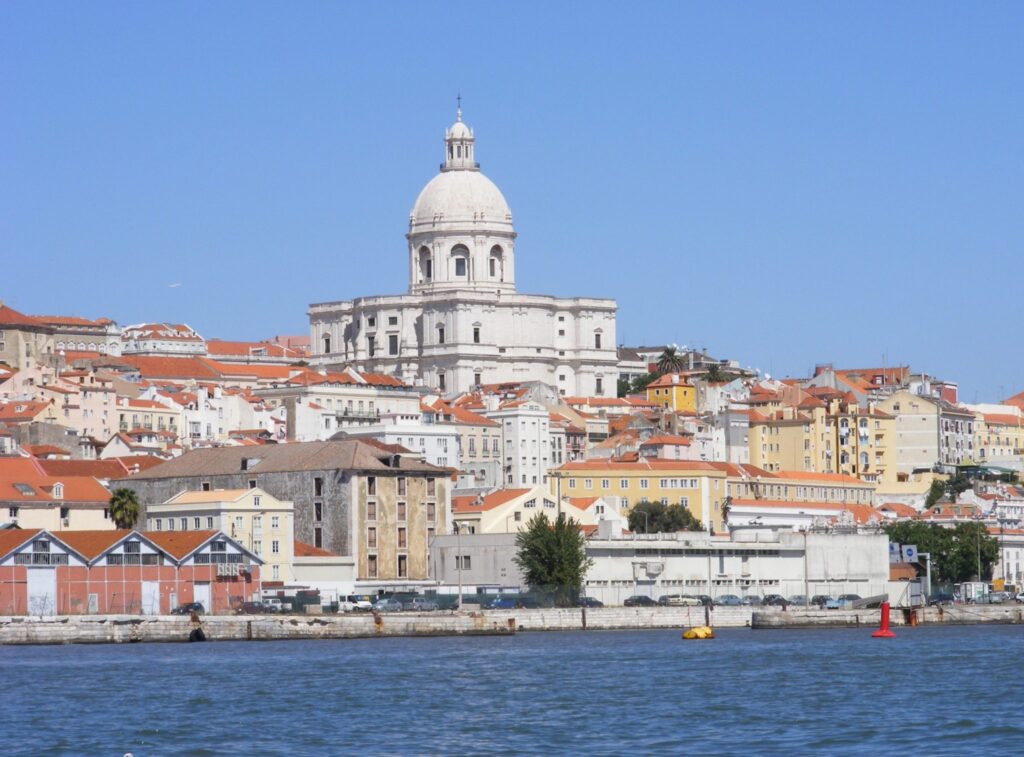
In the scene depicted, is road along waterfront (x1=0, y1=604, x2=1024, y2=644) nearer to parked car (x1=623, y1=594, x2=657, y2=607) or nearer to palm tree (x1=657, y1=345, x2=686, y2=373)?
parked car (x1=623, y1=594, x2=657, y2=607)

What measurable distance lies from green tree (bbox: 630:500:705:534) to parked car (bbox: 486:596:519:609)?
2848 cm

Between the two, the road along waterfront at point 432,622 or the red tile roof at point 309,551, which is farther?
the red tile roof at point 309,551

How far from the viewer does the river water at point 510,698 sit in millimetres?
44812

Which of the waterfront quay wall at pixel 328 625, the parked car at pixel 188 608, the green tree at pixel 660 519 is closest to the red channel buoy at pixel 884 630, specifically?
the waterfront quay wall at pixel 328 625

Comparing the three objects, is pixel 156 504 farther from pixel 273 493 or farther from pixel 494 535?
pixel 494 535

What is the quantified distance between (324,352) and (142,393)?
35.6m

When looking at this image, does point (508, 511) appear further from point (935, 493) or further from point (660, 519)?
point (935, 493)

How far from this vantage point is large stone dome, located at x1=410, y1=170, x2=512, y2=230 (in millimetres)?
176250

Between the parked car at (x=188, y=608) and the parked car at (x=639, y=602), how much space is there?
16990 mm

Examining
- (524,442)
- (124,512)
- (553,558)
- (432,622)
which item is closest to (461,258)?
(524,442)

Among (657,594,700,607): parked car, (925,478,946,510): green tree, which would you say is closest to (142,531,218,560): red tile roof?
(657,594,700,607): parked car

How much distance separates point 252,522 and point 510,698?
1509 inches

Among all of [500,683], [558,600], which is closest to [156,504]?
[558,600]

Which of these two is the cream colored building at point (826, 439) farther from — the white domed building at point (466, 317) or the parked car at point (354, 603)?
the parked car at point (354, 603)
